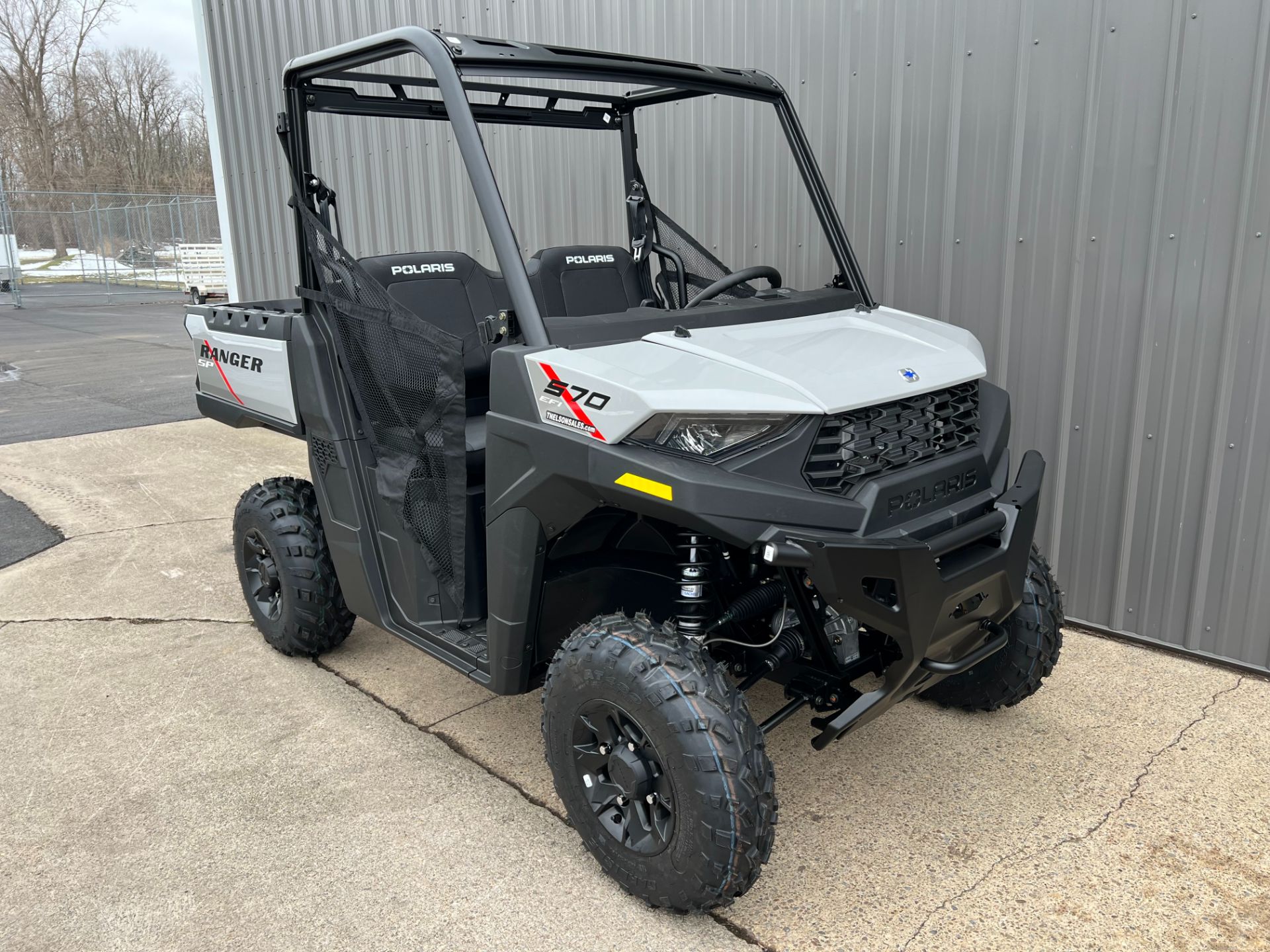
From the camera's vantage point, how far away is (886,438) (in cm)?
231

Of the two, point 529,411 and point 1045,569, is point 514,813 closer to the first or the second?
point 529,411

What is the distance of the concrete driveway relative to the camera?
7.59 ft

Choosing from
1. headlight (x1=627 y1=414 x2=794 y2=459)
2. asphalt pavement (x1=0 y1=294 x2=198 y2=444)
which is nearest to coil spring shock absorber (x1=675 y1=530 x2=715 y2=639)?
headlight (x1=627 y1=414 x2=794 y2=459)

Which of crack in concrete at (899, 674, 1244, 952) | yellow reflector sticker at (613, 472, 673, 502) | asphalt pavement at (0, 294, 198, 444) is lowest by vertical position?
asphalt pavement at (0, 294, 198, 444)

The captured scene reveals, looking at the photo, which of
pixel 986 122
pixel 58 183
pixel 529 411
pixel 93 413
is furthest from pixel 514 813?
pixel 58 183

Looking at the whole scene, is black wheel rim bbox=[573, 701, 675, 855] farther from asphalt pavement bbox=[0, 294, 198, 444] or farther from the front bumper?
asphalt pavement bbox=[0, 294, 198, 444]

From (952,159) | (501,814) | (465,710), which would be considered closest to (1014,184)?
(952,159)

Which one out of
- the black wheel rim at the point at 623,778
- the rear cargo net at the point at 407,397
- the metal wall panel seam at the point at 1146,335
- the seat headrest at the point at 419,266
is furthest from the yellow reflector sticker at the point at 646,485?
the metal wall panel seam at the point at 1146,335

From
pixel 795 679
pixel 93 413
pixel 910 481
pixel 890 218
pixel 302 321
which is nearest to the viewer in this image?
pixel 910 481

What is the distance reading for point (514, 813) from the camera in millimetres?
2746

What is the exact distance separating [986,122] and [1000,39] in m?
0.29

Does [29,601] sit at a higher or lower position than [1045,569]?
lower

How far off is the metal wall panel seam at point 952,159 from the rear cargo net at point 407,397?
225 cm

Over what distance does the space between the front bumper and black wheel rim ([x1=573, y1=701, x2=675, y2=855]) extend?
1.34 ft
